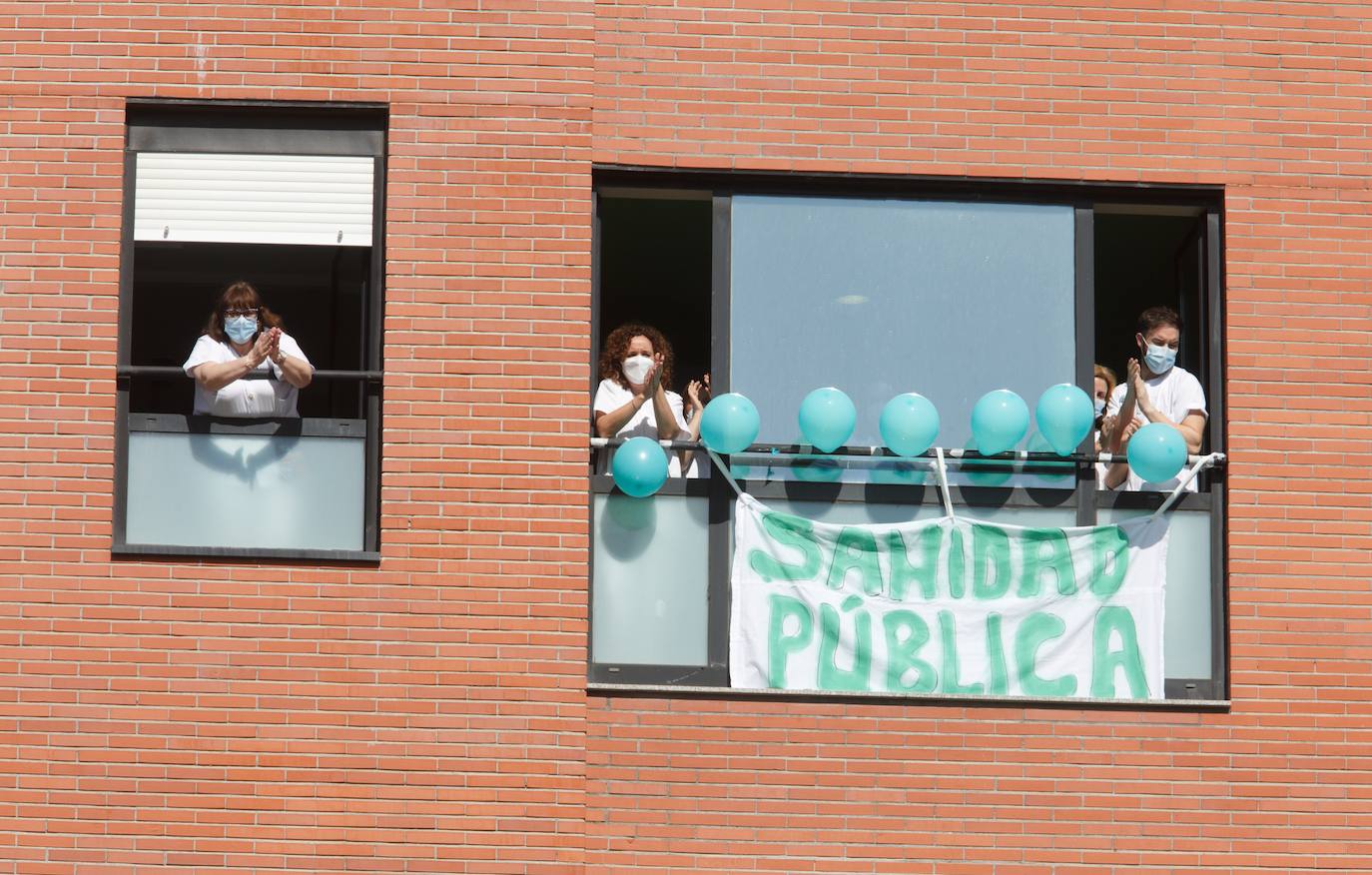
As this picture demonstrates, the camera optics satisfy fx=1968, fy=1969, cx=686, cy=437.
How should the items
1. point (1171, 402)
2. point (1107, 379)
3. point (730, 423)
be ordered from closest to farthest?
point (730, 423) → point (1171, 402) → point (1107, 379)

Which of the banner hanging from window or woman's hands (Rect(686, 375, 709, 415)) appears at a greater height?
woman's hands (Rect(686, 375, 709, 415))

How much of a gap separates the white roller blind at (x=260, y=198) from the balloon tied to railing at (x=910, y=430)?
6.22 feet

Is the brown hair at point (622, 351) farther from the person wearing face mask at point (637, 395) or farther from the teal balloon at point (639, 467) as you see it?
the teal balloon at point (639, 467)

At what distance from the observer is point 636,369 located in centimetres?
1028

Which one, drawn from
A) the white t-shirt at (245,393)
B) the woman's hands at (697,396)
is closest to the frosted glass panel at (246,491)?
the white t-shirt at (245,393)

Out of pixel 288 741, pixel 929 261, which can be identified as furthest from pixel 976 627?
pixel 288 741

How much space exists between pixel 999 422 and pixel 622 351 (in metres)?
1.99

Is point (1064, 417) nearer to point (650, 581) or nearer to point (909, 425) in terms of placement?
point (909, 425)

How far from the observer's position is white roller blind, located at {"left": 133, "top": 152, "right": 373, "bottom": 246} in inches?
401

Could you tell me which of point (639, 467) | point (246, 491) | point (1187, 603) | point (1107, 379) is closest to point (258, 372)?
point (246, 491)

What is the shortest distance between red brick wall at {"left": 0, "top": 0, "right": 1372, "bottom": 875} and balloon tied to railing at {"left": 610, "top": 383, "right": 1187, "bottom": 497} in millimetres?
370

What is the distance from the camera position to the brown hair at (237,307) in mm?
10125

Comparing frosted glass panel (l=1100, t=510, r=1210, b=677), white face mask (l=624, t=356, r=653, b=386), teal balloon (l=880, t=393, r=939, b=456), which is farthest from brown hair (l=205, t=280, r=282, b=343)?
frosted glass panel (l=1100, t=510, r=1210, b=677)

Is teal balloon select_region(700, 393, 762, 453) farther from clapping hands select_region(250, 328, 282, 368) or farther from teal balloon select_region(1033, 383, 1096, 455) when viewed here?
clapping hands select_region(250, 328, 282, 368)
